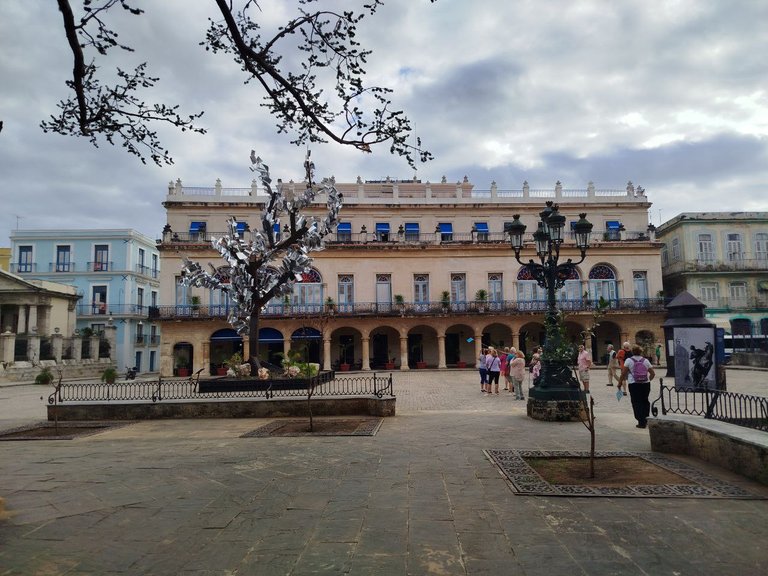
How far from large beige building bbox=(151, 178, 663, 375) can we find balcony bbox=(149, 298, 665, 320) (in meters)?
0.07

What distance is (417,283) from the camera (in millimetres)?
34469

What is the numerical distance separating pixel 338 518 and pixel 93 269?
4153cm

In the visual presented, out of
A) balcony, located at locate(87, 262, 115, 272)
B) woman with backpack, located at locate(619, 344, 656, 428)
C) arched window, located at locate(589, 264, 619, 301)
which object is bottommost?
woman with backpack, located at locate(619, 344, 656, 428)

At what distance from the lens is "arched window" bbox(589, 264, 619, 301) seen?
3431 centimetres

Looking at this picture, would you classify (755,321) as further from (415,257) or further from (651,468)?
(651,468)

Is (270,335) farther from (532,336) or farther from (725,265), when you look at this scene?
(725,265)

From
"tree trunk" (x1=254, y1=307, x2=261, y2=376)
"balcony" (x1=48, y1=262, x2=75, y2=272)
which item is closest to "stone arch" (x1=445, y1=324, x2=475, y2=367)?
"tree trunk" (x1=254, y1=307, x2=261, y2=376)

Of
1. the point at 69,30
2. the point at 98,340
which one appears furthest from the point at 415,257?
the point at 69,30

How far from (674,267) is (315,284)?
2532 centimetres

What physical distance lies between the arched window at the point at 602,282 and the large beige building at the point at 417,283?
0.24 feet

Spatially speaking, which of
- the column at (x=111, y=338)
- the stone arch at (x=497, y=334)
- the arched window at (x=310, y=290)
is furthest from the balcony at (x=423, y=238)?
the column at (x=111, y=338)

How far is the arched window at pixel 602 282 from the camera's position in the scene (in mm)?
34312

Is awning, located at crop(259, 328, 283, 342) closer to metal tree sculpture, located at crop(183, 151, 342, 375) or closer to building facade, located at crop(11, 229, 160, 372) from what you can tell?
building facade, located at crop(11, 229, 160, 372)

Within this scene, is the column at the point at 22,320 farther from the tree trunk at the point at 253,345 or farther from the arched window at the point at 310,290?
the tree trunk at the point at 253,345
